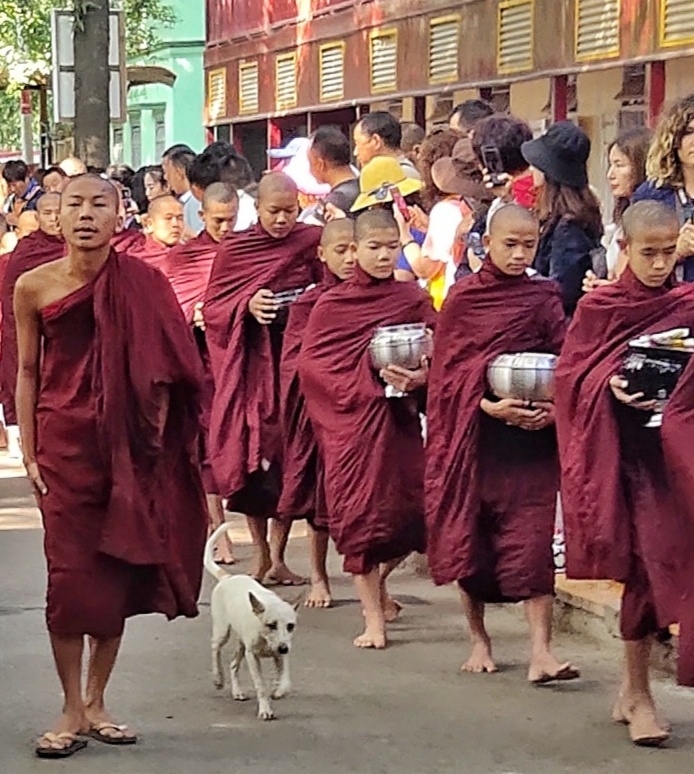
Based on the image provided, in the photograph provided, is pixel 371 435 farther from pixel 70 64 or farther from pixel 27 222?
pixel 70 64

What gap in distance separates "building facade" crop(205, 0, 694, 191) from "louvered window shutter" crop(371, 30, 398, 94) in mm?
18

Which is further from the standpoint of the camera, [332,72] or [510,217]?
[332,72]

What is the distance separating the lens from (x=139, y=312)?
632 cm

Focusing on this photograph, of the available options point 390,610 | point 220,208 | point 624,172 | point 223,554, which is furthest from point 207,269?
point 624,172

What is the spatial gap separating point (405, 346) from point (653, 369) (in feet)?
5.67

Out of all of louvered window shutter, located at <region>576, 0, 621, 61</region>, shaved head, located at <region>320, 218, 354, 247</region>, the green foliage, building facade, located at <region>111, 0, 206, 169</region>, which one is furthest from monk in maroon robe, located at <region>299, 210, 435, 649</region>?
building facade, located at <region>111, 0, 206, 169</region>

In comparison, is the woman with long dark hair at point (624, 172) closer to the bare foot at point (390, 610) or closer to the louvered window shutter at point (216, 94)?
the bare foot at point (390, 610)

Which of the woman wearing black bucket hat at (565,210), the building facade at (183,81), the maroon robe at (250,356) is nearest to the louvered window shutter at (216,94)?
the building facade at (183,81)

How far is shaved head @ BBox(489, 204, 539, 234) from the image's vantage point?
6984mm

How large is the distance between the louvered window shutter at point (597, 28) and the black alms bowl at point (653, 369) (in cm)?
798

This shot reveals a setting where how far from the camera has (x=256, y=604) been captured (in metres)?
6.71

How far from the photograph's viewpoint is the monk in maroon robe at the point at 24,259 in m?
11.1

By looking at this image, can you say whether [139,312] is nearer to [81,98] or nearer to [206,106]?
[81,98]

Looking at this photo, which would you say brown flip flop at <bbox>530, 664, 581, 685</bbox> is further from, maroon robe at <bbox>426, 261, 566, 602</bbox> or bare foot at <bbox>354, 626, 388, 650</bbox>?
bare foot at <bbox>354, 626, 388, 650</bbox>
